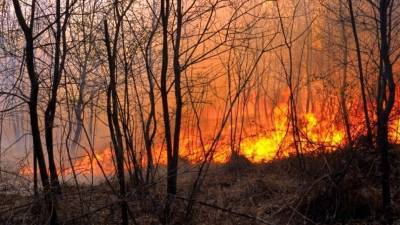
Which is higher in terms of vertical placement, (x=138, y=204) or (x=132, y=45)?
(x=132, y=45)

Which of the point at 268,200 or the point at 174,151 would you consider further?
the point at 268,200

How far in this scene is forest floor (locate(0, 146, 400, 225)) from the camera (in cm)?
673

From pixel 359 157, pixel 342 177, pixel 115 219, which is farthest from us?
pixel 359 157

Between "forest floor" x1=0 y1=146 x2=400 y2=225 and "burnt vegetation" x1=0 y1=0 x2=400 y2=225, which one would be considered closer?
"burnt vegetation" x1=0 y1=0 x2=400 y2=225

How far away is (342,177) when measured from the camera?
6574 millimetres

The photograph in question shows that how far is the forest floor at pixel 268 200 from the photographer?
6.73m

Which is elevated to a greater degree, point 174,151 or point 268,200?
point 174,151

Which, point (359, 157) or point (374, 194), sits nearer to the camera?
point (374, 194)

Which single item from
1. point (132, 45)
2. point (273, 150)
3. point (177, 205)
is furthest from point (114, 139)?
point (273, 150)

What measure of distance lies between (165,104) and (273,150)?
7.40m

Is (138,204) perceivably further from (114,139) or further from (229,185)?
(229,185)

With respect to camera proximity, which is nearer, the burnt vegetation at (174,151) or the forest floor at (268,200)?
the burnt vegetation at (174,151)

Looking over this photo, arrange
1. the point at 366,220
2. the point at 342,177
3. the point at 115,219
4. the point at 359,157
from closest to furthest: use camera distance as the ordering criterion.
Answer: the point at 342,177 → the point at 366,220 → the point at 115,219 → the point at 359,157

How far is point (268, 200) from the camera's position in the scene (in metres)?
8.98
